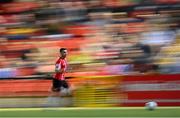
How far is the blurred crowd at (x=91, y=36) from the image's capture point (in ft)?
42.7

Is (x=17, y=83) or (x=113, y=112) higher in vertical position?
(x=17, y=83)

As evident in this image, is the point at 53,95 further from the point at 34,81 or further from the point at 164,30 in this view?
the point at 164,30

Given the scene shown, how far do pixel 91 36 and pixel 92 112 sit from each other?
4.69 meters

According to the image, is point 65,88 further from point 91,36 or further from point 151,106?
point 91,36

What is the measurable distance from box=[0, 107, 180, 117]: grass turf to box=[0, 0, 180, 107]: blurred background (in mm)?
562

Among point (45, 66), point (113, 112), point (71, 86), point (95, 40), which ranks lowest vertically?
point (113, 112)

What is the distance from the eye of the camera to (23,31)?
16406mm

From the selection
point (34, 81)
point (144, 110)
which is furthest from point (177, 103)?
point (34, 81)

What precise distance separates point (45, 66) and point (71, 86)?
2.19 metres

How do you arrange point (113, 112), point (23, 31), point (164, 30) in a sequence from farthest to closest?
point (23, 31) < point (164, 30) < point (113, 112)

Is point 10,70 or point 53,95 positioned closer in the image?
point 53,95

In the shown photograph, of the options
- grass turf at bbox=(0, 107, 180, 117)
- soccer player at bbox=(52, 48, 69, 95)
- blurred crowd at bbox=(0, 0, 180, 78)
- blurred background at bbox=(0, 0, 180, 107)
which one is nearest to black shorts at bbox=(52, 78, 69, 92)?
soccer player at bbox=(52, 48, 69, 95)

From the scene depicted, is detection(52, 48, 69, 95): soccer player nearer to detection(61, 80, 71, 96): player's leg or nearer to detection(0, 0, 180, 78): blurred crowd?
detection(61, 80, 71, 96): player's leg

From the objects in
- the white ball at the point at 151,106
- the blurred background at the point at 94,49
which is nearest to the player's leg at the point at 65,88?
the blurred background at the point at 94,49
